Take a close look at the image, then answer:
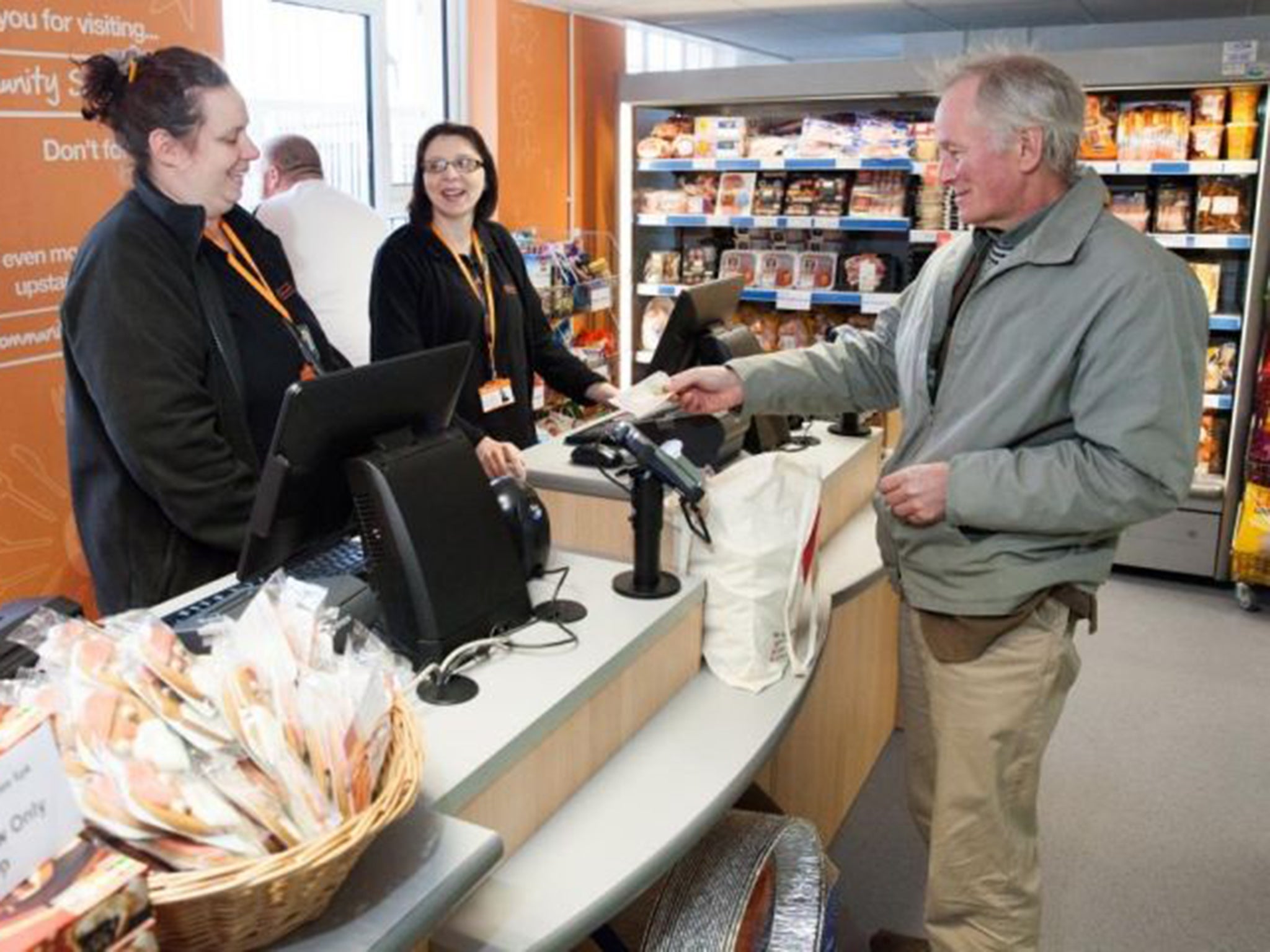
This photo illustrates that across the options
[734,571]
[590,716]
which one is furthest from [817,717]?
[590,716]

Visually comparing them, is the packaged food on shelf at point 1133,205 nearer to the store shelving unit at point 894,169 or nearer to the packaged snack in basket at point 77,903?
the store shelving unit at point 894,169

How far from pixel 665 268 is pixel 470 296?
2817mm

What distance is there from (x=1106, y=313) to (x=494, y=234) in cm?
194

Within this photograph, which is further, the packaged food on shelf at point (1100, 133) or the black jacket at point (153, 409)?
the packaged food on shelf at point (1100, 133)

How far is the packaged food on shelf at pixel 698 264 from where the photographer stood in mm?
5762

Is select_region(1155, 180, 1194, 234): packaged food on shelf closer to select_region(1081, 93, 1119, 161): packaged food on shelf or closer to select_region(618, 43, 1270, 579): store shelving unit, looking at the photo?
select_region(618, 43, 1270, 579): store shelving unit

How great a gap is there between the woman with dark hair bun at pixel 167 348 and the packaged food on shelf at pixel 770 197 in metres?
3.55

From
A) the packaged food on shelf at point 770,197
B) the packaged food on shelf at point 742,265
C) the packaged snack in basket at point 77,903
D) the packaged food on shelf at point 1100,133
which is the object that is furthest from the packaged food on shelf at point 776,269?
the packaged snack in basket at point 77,903

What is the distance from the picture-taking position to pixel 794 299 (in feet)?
17.9

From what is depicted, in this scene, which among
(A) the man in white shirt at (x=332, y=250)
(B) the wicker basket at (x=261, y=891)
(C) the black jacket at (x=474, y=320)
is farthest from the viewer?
(A) the man in white shirt at (x=332, y=250)

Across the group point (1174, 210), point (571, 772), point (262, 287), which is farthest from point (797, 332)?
point (571, 772)

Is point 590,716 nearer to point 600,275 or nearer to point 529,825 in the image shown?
point 529,825

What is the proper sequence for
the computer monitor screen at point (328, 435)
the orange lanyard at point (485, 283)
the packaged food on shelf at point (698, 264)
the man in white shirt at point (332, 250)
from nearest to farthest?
the computer monitor screen at point (328, 435), the orange lanyard at point (485, 283), the man in white shirt at point (332, 250), the packaged food on shelf at point (698, 264)

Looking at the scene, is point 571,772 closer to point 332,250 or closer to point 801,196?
point 332,250
